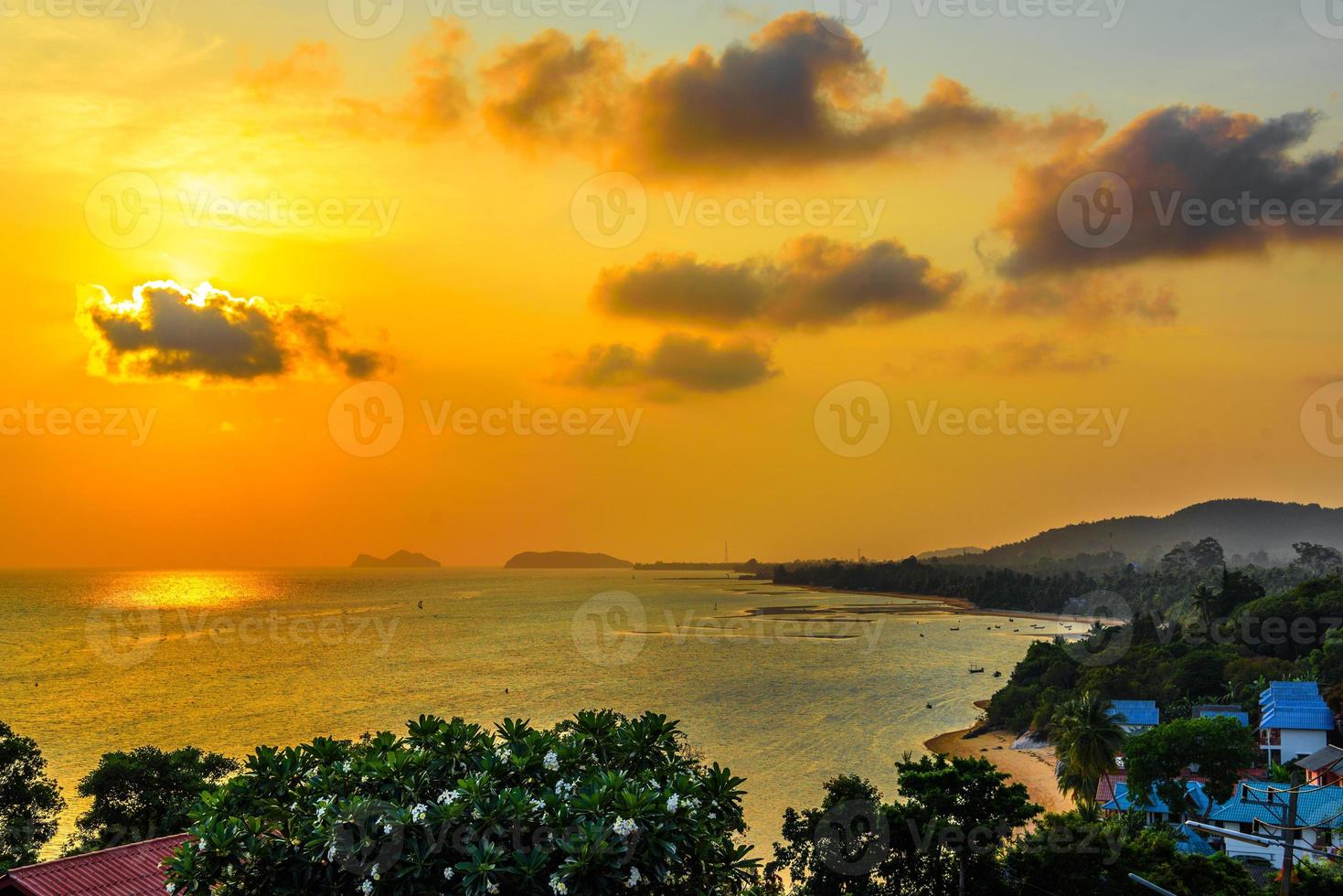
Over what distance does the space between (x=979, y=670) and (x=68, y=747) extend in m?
78.2

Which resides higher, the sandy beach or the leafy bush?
the leafy bush

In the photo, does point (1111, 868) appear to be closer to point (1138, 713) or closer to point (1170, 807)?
point (1170, 807)

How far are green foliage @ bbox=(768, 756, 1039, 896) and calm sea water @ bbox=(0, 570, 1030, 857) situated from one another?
13736 millimetres

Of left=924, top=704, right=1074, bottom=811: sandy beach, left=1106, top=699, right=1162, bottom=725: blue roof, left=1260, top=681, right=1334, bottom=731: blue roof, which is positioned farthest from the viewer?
left=1106, top=699, right=1162, bottom=725: blue roof

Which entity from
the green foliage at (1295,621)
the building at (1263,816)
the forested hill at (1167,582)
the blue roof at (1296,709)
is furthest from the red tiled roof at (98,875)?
the forested hill at (1167,582)

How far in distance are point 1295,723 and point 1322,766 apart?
7035 mm

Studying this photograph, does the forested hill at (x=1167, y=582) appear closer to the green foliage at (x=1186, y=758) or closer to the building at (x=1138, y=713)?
the building at (x=1138, y=713)

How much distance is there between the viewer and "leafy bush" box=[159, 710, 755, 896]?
1200 centimetres

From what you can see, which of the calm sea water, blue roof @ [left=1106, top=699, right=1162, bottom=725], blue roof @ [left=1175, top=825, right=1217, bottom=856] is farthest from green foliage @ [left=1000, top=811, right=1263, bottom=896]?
blue roof @ [left=1106, top=699, right=1162, bottom=725]

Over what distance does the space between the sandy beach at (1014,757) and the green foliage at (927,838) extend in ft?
73.2

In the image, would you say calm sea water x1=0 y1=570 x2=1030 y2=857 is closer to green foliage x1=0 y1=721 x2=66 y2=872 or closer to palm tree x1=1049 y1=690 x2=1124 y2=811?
palm tree x1=1049 y1=690 x2=1124 y2=811

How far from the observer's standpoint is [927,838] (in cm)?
2511

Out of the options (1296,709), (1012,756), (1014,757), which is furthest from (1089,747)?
(1012,756)

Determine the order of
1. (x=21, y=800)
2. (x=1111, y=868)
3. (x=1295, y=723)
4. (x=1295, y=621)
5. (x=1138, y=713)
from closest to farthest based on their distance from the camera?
(x=1111, y=868)
(x=21, y=800)
(x=1295, y=723)
(x=1138, y=713)
(x=1295, y=621)
